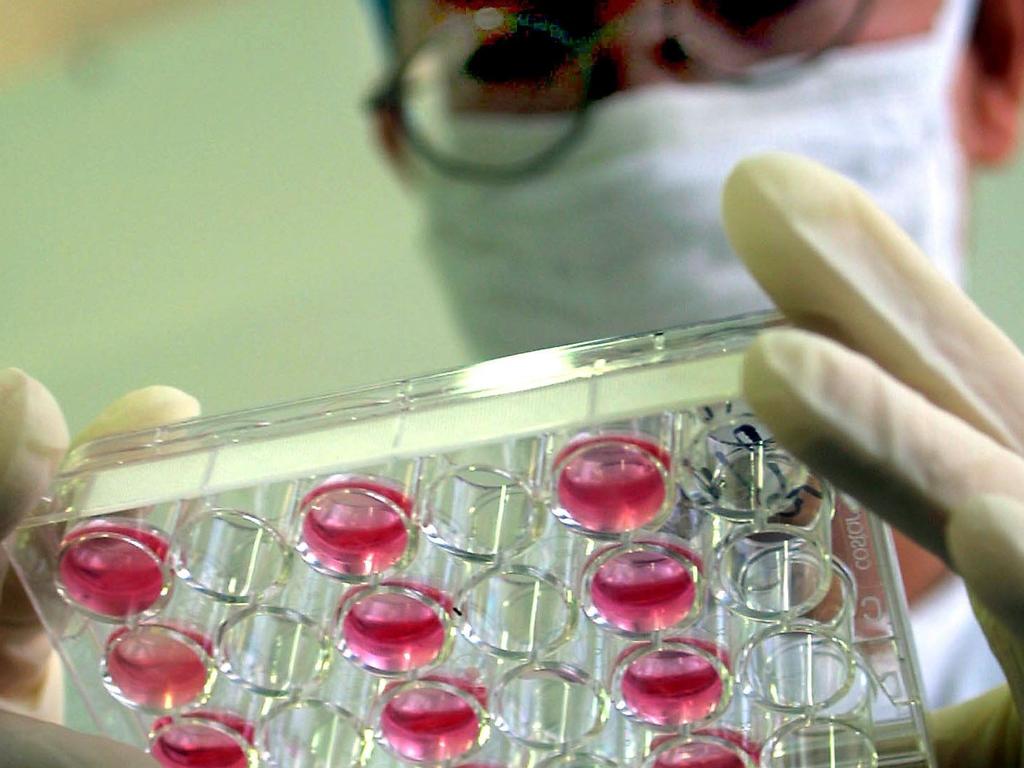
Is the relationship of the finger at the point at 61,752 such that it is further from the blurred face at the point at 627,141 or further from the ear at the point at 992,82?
the ear at the point at 992,82

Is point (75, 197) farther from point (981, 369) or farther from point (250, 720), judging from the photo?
point (981, 369)

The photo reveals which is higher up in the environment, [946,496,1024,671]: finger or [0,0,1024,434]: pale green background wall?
[0,0,1024,434]: pale green background wall

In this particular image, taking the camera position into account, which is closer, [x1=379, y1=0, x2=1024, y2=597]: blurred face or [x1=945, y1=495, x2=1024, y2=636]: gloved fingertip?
[x1=945, y1=495, x2=1024, y2=636]: gloved fingertip

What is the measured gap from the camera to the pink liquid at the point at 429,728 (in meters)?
0.64

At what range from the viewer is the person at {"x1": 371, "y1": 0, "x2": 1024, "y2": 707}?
3.73 ft

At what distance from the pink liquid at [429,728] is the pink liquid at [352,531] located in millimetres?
87

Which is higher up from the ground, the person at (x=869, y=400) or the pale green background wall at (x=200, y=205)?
the pale green background wall at (x=200, y=205)

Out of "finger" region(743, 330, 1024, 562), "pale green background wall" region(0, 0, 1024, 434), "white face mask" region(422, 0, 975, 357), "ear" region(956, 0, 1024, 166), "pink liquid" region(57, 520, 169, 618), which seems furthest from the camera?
"pale green background wall" region(0, 0, 1024, 434)

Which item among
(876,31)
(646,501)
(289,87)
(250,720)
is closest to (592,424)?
(646,501)

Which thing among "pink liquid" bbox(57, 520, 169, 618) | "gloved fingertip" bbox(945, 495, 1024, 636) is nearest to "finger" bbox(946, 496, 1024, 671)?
"gloved fingertip" bbox(945, 495, 1024, 636)

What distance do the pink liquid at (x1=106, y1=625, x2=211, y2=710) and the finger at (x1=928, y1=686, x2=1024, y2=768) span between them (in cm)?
41

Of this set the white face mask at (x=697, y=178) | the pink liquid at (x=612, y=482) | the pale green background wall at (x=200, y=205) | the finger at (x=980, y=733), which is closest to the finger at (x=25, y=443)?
the pink liquid at (x=612, y=482)

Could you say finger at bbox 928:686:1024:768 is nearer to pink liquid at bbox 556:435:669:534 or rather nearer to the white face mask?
pink liquid at bbox 556:435:669:534

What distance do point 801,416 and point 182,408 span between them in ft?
1.27
